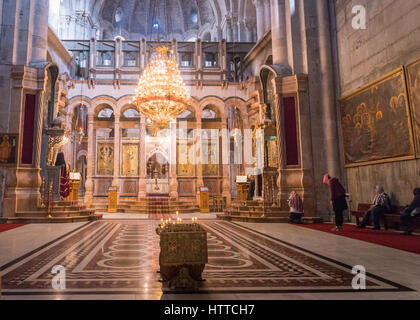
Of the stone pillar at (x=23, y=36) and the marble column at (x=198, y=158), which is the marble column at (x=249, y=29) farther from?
the stone pillar at (x=23, y=36)

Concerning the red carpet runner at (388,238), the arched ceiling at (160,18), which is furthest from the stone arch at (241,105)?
the red carpet runner at (388,238)

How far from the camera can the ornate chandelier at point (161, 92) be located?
10.5 m

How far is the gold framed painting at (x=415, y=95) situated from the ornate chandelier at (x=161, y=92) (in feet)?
23.3

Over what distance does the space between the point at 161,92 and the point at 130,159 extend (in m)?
7.38

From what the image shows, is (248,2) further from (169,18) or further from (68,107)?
(68,107)

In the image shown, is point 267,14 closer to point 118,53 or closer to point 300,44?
point 300,44

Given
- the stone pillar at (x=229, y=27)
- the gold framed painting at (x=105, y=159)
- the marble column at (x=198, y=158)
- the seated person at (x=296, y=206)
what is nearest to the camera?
the seated person at (x=296, y=206)

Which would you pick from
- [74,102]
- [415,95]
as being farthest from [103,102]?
[415,95]

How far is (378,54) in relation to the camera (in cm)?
708

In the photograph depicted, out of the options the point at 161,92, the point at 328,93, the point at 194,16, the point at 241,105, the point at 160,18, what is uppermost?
the point at 160,18

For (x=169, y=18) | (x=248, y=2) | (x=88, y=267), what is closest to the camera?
(x=88, y=267)
